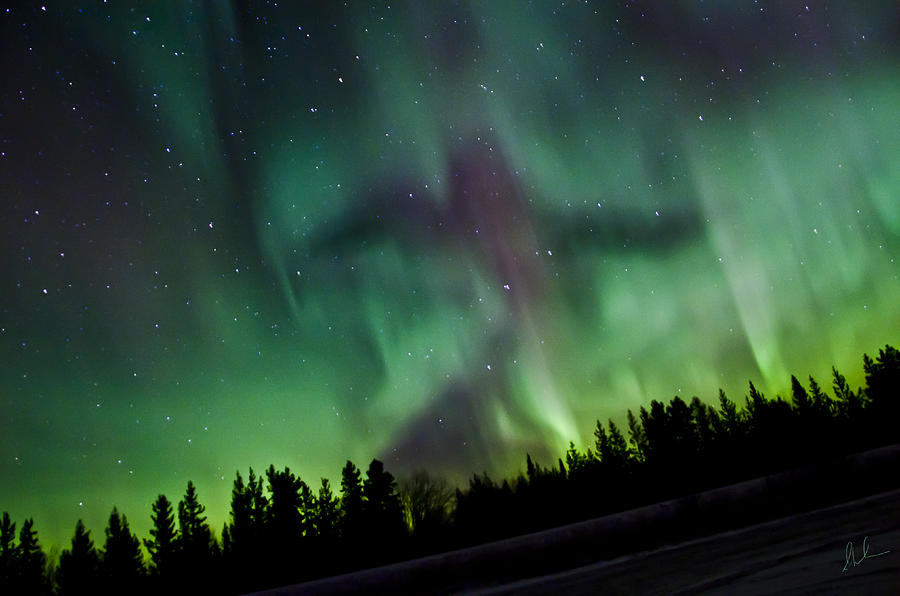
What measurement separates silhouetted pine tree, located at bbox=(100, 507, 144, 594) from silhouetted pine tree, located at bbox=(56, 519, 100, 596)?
155cm

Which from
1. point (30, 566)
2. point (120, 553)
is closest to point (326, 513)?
point (120, 553)

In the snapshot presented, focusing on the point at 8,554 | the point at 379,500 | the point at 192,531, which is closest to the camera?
the point at 379,500

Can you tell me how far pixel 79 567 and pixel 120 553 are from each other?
239 inches

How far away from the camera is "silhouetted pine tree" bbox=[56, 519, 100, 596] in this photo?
67938 millimetres

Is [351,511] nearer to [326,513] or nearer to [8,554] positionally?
[326,513]

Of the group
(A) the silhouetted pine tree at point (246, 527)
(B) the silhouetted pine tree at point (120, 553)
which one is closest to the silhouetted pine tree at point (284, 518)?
(A) the silhouetted pine tree at point (246, 527)

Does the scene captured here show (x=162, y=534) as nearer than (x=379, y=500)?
No

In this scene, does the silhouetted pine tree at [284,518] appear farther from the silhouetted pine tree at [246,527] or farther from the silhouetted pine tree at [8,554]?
the silhouetted pine tree at [8,554]

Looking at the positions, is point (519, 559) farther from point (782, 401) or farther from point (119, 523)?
point (119, 523)

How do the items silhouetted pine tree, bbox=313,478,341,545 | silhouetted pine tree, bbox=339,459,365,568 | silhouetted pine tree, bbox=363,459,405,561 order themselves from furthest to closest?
silhouetted pine tree, bbox=313,478,341,545 < silhouetted pine tree, bbox=363,459,405,561 < silhouetted pine tree, bbox=339,459,365,568

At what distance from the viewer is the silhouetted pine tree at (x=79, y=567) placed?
6794cm

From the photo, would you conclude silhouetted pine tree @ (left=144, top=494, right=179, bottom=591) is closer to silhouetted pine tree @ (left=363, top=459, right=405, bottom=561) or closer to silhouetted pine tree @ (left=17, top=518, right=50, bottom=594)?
silhouetted pine tree @ (left=17, top=518, right=50, bottom=594)

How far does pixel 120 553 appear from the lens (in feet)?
237

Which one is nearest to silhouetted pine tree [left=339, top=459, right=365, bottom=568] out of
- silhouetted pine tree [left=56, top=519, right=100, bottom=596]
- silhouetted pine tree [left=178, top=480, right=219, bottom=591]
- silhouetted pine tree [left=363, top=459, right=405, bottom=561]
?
silhouetted pine tree [left=363, top=459, right=405, bottom=561]
